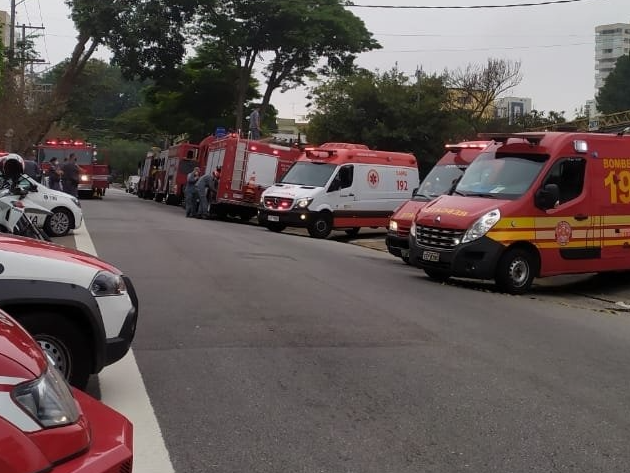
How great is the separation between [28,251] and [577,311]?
26.4 feet

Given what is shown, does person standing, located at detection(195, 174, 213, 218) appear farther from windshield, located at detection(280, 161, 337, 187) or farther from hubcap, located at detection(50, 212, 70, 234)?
hubcap, located at detection(50, 212, 70, 234)

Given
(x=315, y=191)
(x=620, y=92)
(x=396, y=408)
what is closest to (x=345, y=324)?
(x=396, y=408)

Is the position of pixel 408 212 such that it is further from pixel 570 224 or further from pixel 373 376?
pixel 373 376

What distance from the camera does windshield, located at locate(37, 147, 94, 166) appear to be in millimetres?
33719

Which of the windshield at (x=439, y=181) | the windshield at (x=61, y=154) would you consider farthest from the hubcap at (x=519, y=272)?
the windshield at (x=61, y=154)

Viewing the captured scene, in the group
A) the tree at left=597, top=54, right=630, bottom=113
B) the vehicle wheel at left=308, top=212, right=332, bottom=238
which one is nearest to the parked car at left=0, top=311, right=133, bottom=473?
the vehicle wheel at left=308, top=212, right=332, bottom=238

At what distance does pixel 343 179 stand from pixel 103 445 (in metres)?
19.6

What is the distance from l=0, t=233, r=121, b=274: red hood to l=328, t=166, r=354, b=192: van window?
16.8m

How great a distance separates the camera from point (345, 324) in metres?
7.90

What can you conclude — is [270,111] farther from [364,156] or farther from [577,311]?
[577,311]

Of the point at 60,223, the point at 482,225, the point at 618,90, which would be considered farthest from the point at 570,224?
the point at 618,90

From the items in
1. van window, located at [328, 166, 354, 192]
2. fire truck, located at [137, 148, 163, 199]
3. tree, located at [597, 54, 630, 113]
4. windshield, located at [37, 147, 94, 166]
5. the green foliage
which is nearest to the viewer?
van window, located at [328, 166, 354, 192]

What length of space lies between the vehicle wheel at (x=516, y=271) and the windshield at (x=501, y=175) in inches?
36.4

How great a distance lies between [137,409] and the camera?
496 cm
